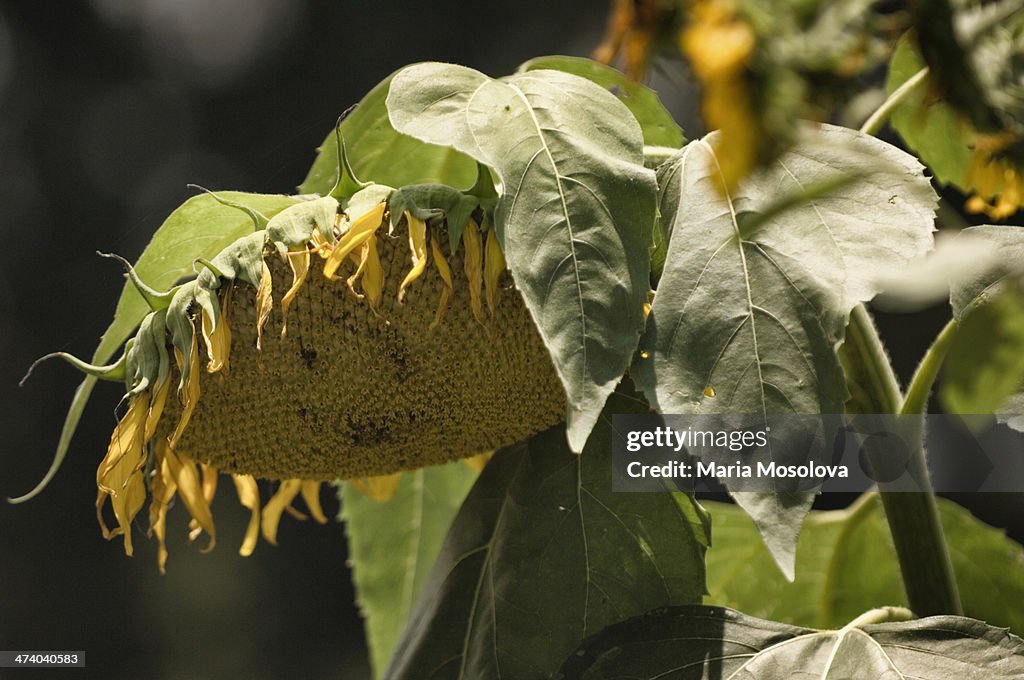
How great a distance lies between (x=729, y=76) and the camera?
0.18 metres

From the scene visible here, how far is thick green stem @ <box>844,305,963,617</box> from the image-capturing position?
1.60 feet

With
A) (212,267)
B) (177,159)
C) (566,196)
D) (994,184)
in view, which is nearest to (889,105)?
(994,184)

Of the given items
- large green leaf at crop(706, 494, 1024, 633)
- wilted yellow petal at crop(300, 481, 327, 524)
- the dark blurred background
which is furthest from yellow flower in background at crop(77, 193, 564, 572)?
the dark blurred background

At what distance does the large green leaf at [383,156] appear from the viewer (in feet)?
1.87

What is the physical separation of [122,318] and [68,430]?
5 centimetres

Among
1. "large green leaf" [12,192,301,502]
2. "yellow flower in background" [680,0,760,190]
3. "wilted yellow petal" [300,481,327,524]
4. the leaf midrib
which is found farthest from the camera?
"wilted yellow petal" [300,481,327,524]

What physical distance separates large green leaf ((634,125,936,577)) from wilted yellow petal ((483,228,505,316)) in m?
0.06

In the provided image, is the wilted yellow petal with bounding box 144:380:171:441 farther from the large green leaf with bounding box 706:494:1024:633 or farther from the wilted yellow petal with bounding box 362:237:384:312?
the large green leaf with bounding box 706:494:1024:633

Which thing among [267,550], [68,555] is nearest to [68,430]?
[68,555]

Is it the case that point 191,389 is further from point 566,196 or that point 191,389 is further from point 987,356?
point 987,356

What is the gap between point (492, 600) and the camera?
0.51 metres

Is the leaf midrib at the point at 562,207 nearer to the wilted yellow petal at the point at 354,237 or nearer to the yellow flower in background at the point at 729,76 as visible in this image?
the wilted yellow petal at the point at 354,237

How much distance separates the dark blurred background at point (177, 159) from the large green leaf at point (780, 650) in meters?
0.87

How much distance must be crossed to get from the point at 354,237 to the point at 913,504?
0.82ft
